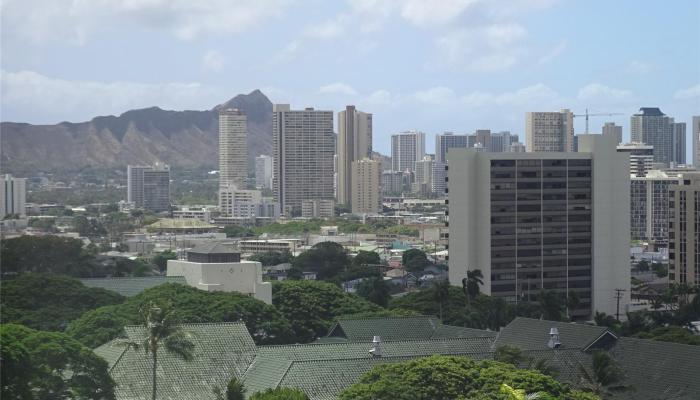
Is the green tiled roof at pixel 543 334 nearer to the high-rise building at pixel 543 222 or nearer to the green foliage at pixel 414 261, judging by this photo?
the high-rise building at pixel 543 222

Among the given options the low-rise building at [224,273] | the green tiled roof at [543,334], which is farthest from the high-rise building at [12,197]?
the green tiled roof at [543,334]

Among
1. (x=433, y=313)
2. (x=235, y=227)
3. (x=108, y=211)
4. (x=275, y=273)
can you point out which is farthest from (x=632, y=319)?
(x=108, y=211)

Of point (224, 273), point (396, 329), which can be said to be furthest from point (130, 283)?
point (396, 329)

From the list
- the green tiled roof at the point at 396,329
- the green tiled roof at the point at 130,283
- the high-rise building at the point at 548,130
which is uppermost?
the high-rise building at the point at 548,130

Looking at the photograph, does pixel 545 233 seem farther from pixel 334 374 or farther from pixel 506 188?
pixel 334 374

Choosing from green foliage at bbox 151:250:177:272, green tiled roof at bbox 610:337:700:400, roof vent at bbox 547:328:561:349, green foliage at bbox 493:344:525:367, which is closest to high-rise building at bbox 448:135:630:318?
→ roof vent at bbox 547:328:561:349

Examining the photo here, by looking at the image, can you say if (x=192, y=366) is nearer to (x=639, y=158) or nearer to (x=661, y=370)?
(x=661, y=370)
